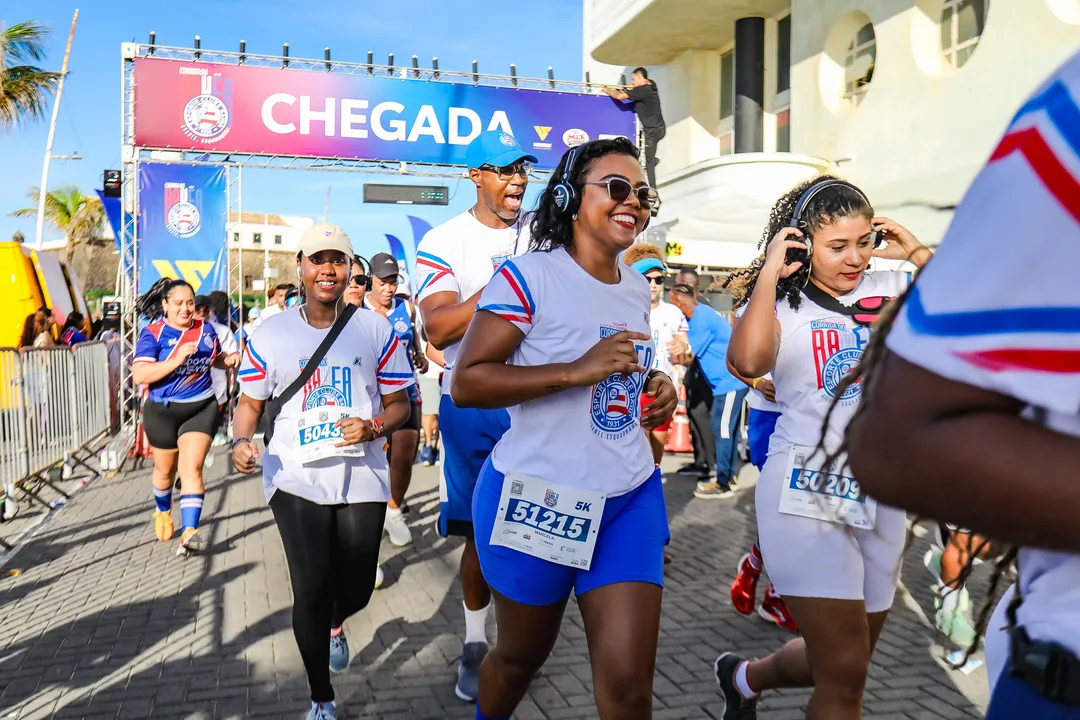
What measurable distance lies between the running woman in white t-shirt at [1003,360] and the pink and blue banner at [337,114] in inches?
571

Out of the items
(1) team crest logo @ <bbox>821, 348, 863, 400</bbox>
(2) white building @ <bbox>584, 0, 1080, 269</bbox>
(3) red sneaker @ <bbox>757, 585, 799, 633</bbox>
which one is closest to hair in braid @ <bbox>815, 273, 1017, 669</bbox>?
(1) team crest logo @ <bbox>821, 348, 863, 400</bbox>

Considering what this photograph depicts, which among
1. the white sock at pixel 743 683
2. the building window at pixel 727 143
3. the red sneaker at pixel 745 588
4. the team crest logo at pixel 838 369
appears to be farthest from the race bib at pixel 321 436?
the building window at pixel 727 143

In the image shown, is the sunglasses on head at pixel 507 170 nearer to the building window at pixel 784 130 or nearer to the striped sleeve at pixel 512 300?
the striped sleeve at pixel 512 300

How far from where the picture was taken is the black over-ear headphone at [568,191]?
303cm

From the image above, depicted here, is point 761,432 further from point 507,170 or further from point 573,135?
point 573,135

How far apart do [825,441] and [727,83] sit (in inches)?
871

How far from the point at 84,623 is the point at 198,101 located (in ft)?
34.1

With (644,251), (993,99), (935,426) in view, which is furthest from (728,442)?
(935,426)

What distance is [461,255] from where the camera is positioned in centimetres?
413

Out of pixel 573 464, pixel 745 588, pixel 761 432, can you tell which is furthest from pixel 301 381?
pixel 745 588

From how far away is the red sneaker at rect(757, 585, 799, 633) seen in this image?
5105mm

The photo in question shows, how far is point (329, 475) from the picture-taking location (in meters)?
3.87

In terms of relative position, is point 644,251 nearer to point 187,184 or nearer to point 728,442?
point 728,442

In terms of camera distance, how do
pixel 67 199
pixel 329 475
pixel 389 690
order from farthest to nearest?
pixel 67 199 < pixel 389 690 < pixel 329 475
